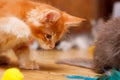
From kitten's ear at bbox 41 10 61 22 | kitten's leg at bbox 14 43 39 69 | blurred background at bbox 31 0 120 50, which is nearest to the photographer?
kitten's ear at bbox 41 10 61 22

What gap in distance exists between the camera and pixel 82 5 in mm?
4438

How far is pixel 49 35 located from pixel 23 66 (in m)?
0.31

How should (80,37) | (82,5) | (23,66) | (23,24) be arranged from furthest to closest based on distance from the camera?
(82,5), (80,37), (23,66), (23,24)

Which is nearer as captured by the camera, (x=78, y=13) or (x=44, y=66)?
(x=44, y=66)

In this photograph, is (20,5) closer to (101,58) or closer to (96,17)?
(101,58)

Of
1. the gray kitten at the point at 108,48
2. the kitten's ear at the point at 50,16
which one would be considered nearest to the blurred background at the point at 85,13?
the gray kitten at the point at 108,48

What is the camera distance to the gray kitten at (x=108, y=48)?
186 centimetres

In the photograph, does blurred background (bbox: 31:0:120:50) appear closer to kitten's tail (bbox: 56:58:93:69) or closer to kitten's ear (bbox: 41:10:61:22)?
kitten's tail (bbox: 56:58:93:69)

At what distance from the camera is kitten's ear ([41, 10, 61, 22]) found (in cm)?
182

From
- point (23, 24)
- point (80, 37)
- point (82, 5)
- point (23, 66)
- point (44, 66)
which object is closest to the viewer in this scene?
point (23, 24)

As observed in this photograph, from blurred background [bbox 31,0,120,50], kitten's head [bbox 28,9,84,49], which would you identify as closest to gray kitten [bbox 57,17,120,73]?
kitten's head [bbox 28,9,84,49]

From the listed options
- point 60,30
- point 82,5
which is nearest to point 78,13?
point 82,5

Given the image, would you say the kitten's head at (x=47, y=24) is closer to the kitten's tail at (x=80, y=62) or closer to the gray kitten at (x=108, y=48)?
the gray kitten at (x=108, y=48)

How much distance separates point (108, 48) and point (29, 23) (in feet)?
1.58
